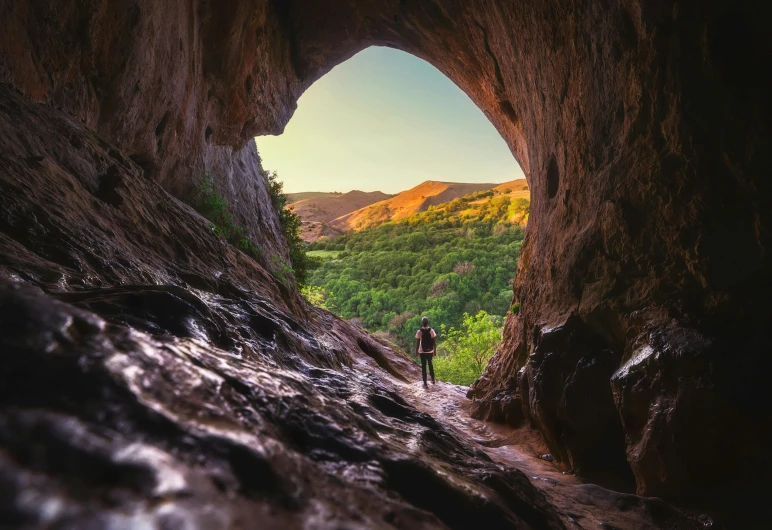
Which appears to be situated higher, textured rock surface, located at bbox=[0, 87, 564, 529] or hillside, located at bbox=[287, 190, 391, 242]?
hillside, located at bbox=[287, 190, 391, 242]

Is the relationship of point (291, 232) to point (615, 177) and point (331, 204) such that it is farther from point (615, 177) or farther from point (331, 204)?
point (331, 204)

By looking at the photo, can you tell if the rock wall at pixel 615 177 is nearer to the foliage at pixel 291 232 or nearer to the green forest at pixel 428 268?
the foliage at pixel 291 232

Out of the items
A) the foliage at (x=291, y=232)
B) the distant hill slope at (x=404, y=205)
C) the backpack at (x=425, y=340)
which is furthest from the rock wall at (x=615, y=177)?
the distant hill slope at (x=404, y=205)

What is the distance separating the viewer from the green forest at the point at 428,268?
40500mm

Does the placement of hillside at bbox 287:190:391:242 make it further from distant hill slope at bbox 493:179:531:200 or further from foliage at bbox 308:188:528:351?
distant hill slope at bbox 493:179:531:200

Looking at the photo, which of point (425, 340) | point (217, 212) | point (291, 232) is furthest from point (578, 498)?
point (291, 232)

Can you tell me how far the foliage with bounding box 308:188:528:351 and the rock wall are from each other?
2642cm

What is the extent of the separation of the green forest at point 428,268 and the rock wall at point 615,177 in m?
25.2

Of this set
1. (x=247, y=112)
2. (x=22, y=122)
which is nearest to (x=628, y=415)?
(x=22, y=122)

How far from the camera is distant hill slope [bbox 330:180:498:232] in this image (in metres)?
72.2

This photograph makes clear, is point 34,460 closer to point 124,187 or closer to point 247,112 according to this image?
point 124,187

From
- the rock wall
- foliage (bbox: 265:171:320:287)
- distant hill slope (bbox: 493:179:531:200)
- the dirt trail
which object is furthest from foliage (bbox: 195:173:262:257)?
distant hill slope (bbox: 493:179:531:200)

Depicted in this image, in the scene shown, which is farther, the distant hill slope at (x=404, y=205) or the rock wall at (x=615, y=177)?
the distant hill slope at (x=404, y=205)

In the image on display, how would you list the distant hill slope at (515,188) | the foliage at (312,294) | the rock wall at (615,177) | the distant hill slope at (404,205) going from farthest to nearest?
1. the distant hill slope at (404,205)
2. the distant hill slope at (515,188)
3. the foliage at (312,294)
4. the rock wall at (615,177)
